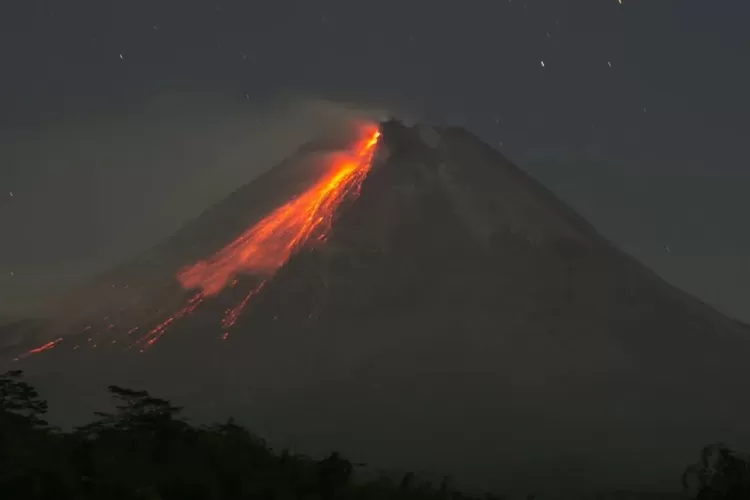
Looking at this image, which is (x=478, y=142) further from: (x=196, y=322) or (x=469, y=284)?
(x=196, y=322)

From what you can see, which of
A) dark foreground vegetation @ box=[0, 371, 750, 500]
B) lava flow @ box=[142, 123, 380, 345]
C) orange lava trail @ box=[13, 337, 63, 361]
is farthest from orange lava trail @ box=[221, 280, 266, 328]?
dark foreground vegetation @ box=[0, 371, 750, 500]

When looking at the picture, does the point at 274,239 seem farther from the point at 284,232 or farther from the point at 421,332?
the point at 421,332

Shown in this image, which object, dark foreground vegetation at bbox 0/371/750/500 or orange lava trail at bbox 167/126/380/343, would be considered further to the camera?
orange lava trail at bbox 167/126/380/343

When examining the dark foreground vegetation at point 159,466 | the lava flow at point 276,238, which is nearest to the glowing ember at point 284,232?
the lava flow at point 276,238

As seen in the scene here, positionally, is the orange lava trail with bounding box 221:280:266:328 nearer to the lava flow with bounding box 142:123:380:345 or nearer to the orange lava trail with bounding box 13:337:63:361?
the lava flow with bounding box 142:123:380:345

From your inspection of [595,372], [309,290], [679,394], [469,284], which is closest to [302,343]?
[309,290]

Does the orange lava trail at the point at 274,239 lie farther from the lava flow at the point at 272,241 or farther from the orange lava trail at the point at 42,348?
the orange lava trail at the point at 42,348
